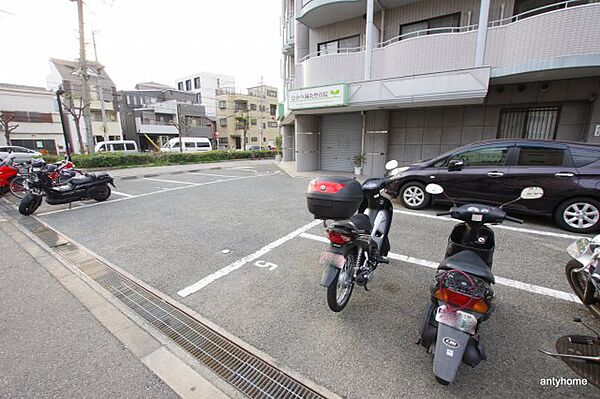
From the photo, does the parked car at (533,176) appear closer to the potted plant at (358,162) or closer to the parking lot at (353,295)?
the parking lot at (353,295)

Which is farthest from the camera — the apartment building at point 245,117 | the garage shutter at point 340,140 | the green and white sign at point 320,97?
the apartment building at point 245,117

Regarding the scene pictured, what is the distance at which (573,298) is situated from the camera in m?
2.60

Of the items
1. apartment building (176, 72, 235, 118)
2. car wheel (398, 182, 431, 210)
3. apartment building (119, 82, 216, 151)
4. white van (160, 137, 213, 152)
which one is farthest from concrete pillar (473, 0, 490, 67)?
apartment building (176, 72, 235, 118)

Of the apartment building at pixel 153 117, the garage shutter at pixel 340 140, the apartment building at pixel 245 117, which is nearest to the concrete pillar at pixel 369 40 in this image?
the garage shutter at pixel 340 140

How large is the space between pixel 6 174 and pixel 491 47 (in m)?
13.4

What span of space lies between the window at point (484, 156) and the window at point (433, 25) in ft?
17.9

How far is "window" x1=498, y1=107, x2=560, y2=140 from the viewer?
26.9 ft

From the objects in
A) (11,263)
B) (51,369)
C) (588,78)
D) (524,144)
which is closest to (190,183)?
(11,263)

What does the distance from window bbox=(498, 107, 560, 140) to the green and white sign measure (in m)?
Answer: 5.22

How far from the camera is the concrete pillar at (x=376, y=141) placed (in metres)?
10.4

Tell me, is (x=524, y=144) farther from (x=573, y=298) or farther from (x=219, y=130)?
(x=219, y=130)

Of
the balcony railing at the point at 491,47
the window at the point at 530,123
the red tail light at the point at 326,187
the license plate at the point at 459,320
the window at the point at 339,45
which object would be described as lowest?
the license plate at the point at 459,320

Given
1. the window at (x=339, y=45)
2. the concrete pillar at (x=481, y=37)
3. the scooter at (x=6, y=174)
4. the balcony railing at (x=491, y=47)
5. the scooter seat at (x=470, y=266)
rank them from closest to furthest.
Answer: the scooter seat at (x=470, y=266) → the balcony railing at (x=491, y=47) → the scooter at (x=6, y=174) → the concrete pillar at (x=481, y=37) → the window at (x=339, y=45)

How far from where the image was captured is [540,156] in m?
4.57
